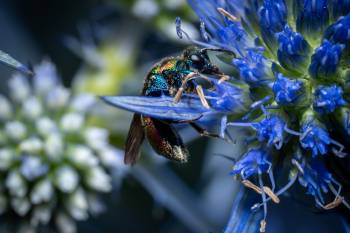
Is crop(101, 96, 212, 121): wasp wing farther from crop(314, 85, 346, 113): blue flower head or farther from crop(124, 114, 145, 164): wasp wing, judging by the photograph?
crop(314, 85, 346, 113): blue flower head

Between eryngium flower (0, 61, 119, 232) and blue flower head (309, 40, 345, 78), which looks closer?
blue flower head (309, 40, 345, 78)

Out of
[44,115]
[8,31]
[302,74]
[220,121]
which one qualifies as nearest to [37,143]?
[44,115]

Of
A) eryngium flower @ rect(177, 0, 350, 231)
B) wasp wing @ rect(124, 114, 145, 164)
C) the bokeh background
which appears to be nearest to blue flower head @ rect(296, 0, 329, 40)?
eryngium flower @ rect(177, 0, 350, 231)

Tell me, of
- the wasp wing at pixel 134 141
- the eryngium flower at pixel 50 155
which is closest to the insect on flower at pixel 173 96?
the wasp wing at pixel 134 141

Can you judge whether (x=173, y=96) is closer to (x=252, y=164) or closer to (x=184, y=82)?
(x=184, y=82)

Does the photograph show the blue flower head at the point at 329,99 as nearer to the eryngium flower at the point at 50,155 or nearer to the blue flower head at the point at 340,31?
the blue flower head at the point at 340,31

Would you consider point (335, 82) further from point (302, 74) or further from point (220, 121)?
point (220, 121)
